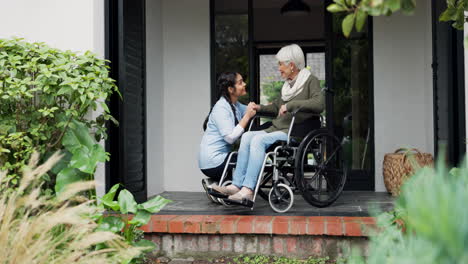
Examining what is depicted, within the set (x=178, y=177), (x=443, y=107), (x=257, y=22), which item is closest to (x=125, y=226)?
(x=443, y=107)

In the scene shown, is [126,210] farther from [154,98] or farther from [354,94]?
[354,94]

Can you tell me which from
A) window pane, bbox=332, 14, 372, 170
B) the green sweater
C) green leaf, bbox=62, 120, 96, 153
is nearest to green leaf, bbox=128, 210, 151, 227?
green leaf, bbox=62, 120, 96, 153

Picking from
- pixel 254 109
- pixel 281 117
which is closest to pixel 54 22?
pixel 254 109

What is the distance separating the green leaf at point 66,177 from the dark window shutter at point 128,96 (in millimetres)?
616

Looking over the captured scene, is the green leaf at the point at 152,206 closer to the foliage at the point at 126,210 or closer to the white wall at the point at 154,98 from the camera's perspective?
the foliage at the point at 126,210

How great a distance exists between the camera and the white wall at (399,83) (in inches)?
A: 197

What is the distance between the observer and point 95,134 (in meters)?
3.08

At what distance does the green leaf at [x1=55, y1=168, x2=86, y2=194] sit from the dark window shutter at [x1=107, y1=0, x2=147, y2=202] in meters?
0.62

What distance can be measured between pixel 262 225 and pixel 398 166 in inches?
78.0

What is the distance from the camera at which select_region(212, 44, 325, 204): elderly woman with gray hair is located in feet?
11.3

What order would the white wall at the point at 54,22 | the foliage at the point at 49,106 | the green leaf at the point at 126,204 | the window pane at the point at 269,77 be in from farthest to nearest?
the window pane at the point at 269,77, the white wall at the point at 54,22, the foliage at the point at 49,106, the green leaf at the point at 126,204

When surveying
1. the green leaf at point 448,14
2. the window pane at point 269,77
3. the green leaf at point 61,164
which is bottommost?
the green leaf at point 61,164

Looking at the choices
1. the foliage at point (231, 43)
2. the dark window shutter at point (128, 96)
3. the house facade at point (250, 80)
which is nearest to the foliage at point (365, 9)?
the dark window shutter at point (128, 96)

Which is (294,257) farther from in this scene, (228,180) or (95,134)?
(95,134)
